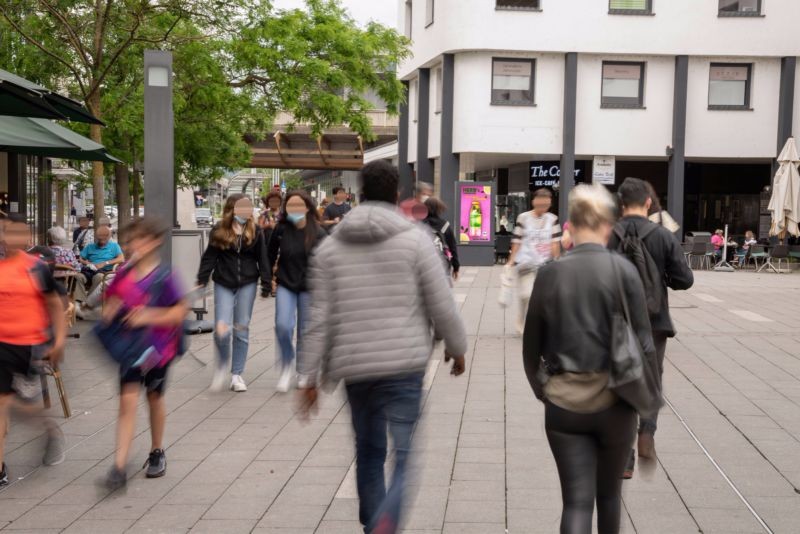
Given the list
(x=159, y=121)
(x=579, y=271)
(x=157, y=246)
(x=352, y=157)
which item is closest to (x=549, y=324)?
(x=579, y=271)

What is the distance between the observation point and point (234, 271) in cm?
874

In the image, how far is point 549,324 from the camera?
12.7ft

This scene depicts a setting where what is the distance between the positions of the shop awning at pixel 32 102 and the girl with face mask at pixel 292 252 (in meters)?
2.22

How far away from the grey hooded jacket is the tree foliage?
1222 cm

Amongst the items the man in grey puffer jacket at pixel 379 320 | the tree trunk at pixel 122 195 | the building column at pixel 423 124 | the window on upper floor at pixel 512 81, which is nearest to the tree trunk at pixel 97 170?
the tree trunk at pixel 122 195

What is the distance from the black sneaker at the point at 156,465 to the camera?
19.6 ft

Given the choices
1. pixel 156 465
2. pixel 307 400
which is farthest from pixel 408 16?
pixel 307 400

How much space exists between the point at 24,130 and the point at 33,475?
6441mm

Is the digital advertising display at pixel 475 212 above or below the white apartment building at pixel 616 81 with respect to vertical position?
below

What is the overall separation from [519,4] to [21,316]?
26.0m

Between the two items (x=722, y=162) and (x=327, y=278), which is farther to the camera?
(x=722, y=162)

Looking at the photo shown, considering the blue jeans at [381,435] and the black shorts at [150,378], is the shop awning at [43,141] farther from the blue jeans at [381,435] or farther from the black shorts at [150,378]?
the blue jeans at [381,435]

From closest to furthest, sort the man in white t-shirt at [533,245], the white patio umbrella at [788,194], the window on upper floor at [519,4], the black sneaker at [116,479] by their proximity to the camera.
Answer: the black sneaker at [116,479]
the man in white t-shirt at [533,245]
the white patio umbrella at [788,194]
the window on upper floor at [519,4]

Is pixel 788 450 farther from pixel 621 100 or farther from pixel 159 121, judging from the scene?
pixel 621 100
